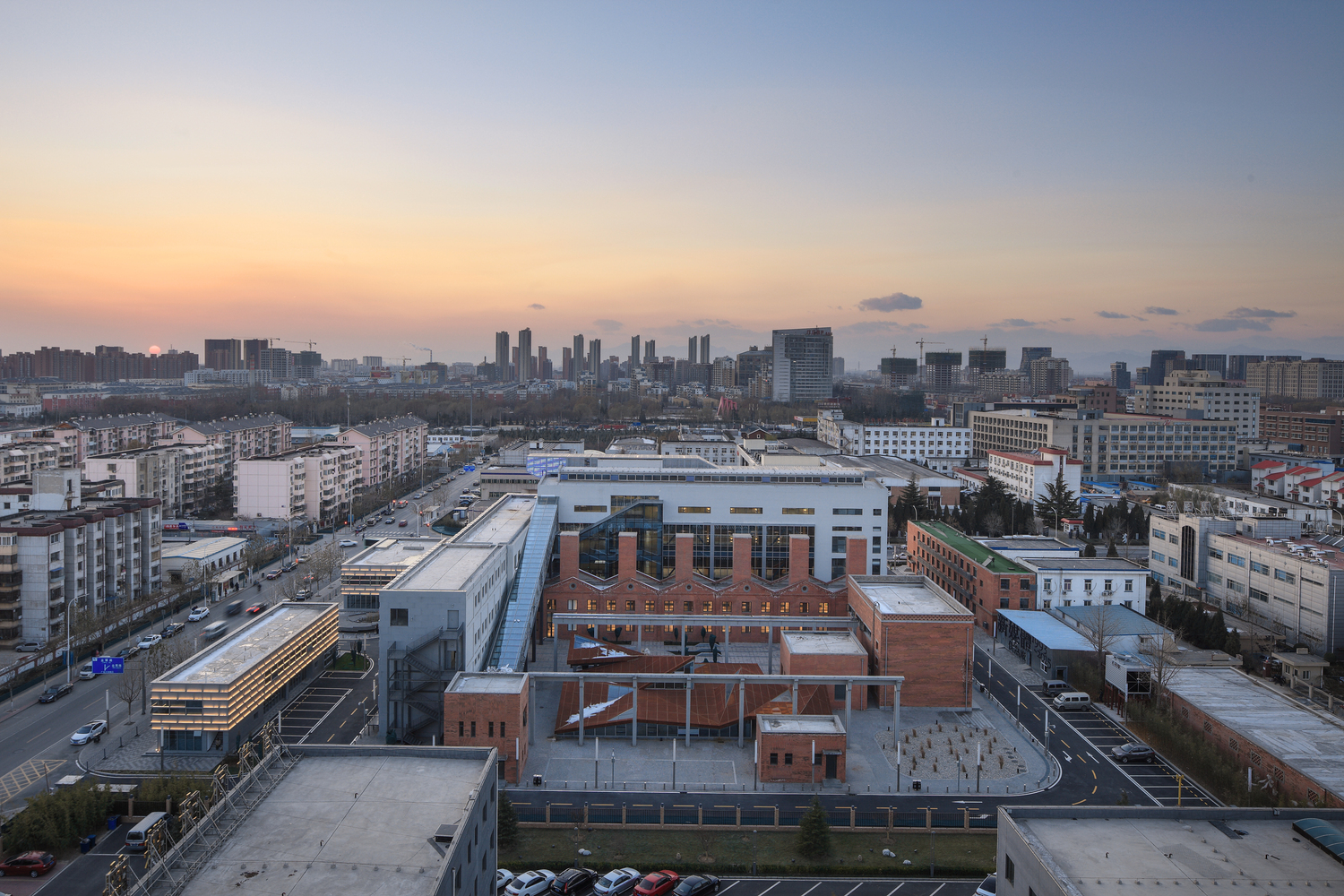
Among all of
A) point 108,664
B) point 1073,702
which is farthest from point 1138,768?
point 108,664

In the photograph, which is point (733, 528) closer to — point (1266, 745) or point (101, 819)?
point (1266, 745)

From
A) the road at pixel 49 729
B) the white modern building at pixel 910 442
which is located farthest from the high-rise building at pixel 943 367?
the road at pixel 49 729

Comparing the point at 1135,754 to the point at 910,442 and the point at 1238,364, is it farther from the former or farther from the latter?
the point at 1238,364

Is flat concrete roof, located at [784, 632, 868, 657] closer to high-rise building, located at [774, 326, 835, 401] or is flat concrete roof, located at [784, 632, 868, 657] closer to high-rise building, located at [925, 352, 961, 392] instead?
high-rise building, located at [774, 326, 835, 401]

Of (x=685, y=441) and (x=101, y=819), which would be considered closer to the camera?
(x=101, y=819)

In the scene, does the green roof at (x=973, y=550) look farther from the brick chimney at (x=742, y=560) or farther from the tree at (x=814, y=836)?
the tree at (x=814, y=836)

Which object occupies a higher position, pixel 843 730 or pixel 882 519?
pixel 882 519

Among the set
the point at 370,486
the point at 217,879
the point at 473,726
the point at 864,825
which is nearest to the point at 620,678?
the point at 473,726
